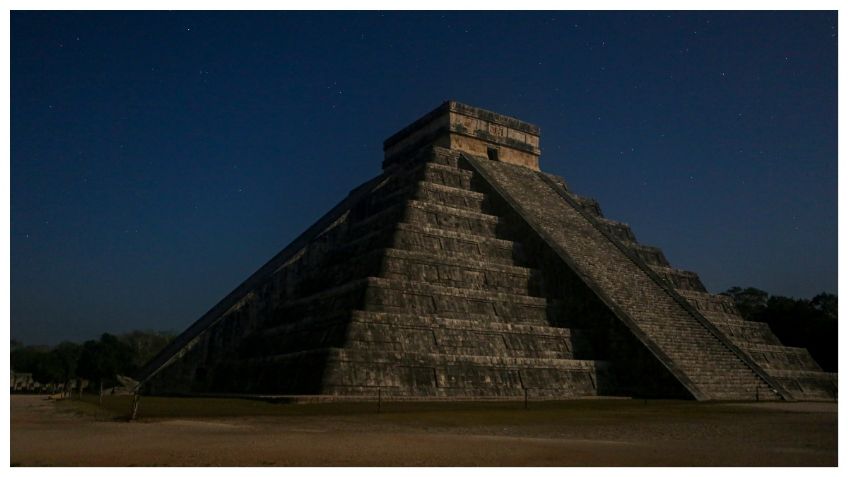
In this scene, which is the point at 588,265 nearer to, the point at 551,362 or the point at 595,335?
the point at 595,335

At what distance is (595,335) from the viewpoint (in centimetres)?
2162

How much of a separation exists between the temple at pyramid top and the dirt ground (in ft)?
59.8

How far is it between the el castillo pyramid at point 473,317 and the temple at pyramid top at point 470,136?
179cm

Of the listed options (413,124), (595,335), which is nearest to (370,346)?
(595,335)

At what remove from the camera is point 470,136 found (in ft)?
105

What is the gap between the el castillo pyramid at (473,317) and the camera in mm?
18578

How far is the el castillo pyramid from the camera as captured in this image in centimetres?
1858

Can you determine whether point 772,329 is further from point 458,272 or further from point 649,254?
point 458,272

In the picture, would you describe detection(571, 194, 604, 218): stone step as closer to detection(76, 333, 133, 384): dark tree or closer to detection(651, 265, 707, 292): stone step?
detection(651, 265, 707, 292): stone step

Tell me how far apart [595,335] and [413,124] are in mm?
15249

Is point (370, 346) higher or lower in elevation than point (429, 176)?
lower

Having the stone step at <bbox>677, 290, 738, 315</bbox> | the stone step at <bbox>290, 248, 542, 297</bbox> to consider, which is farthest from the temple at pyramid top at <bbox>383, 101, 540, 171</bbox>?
the stone step at <bbox>677, 290, 738, 315</bbox>

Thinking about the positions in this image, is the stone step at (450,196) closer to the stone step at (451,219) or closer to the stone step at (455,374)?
the stone step at (451,219)

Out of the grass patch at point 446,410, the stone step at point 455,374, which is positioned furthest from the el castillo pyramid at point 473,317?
the grass patch at point 446,410
